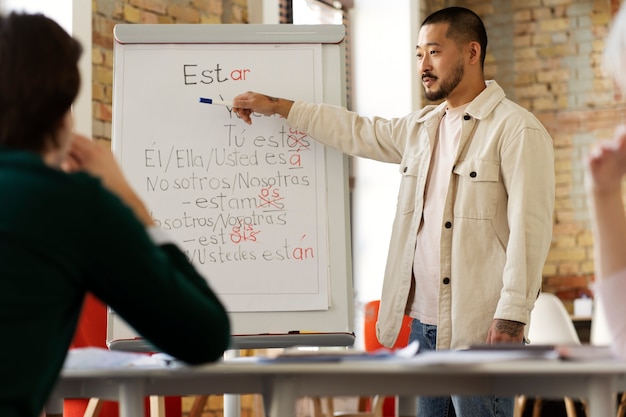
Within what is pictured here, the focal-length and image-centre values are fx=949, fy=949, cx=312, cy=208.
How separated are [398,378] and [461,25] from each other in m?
1.74

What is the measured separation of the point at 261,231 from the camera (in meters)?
2.87

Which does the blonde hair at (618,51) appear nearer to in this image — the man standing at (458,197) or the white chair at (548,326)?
the man standing at (458,197)

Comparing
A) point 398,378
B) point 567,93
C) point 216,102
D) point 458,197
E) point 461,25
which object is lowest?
point 398,378

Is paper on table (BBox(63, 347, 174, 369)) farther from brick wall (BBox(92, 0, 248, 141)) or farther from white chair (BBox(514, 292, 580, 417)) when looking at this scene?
white chair (BBox(514, 292, 580, 417))

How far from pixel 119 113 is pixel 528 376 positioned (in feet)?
5.80

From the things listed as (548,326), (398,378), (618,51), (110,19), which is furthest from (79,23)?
(548,326)

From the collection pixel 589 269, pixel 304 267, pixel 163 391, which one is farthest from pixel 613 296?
pixel 589 269

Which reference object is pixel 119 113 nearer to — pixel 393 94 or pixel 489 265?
pixel 489 265

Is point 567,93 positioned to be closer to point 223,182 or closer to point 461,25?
point 461,25

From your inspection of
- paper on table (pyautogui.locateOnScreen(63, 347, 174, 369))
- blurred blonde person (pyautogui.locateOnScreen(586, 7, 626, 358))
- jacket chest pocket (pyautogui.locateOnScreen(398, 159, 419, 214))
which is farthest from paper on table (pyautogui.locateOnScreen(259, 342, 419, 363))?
jacket chest pocket (pyautogui.locateOnScreen(398, 159, 419, 214))

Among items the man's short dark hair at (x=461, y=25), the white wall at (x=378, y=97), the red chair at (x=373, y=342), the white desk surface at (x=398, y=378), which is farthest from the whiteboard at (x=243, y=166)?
the white wall at (x=378, y=97)

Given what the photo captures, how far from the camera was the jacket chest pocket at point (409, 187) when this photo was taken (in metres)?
2.85

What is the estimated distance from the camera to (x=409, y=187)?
2.86m

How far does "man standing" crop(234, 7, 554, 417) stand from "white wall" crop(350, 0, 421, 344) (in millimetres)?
3344
